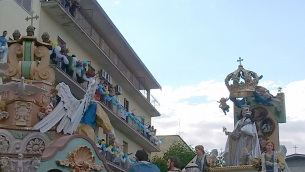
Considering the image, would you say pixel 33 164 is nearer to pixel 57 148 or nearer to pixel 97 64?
pixel 57 148

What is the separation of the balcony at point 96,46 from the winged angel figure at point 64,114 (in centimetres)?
1405

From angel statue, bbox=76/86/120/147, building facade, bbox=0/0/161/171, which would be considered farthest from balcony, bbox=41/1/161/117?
angel statue, bbox=76/86/120/147

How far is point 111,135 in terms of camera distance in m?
10.6

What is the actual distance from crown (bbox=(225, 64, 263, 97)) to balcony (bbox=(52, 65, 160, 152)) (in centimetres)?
912

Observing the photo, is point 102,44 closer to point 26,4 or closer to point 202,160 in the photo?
point 26,4

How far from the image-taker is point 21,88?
9578mm

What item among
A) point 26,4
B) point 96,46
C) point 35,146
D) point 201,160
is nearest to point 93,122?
point 35,146

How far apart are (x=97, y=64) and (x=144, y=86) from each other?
11123 mm

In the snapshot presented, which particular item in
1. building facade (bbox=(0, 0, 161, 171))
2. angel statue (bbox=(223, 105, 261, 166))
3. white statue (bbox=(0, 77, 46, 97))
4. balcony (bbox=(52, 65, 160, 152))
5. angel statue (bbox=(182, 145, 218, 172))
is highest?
building facade (bbox=(0, 0, 161, 171))

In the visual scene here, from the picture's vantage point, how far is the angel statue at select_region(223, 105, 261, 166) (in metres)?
13.3

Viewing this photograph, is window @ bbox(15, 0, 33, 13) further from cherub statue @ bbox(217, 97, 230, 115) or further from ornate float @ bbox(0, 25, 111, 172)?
ornate float @ bbox(0, 25, 111, 172)

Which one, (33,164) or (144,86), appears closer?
(33,164)

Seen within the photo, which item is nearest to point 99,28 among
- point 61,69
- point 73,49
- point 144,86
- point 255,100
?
point 73,49

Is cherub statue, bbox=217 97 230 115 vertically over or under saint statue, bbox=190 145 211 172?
over
